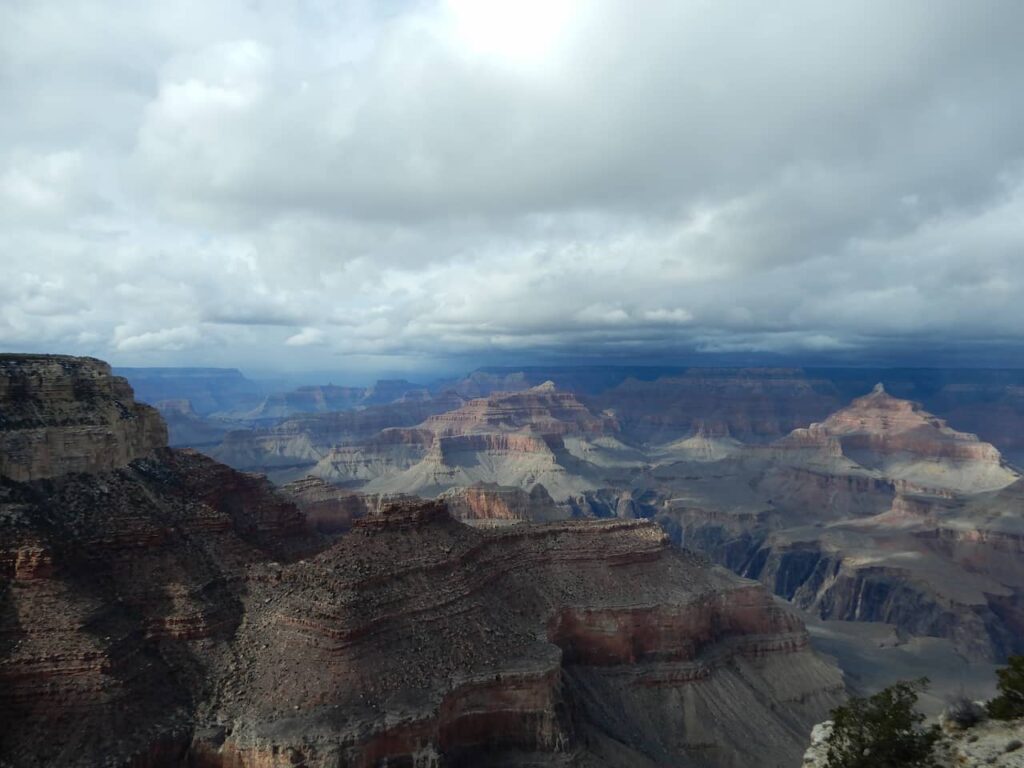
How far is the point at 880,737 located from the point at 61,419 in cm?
5240

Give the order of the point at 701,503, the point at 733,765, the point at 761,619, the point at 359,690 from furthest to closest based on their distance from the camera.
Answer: the point at 701,503 < the point at 761,619 < the point at 733,765 < the point at 359,690

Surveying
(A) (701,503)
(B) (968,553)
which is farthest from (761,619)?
(A) (701,503)

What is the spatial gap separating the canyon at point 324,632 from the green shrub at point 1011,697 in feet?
92.8

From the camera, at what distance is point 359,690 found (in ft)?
135

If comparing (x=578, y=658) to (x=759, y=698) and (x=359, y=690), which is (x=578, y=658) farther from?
(x=359, y=690)

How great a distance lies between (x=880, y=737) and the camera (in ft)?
78.0

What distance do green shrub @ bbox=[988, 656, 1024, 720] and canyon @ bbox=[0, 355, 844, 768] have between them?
92.8 feet

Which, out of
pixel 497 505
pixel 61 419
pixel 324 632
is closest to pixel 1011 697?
pixel 324 632

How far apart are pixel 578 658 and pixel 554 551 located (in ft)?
31.7

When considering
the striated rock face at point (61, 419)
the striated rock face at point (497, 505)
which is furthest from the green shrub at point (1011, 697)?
the striated rock face at point (497, 505)

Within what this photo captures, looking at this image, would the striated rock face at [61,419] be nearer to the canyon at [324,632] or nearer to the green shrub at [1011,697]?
the canyon at [324,632]

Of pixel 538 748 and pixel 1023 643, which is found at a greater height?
pixel 538 748

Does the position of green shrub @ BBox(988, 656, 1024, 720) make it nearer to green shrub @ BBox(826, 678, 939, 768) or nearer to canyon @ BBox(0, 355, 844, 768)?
green shrub @ BBox(826, 678, 939, 768)

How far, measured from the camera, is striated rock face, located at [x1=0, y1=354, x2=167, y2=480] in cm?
4606
